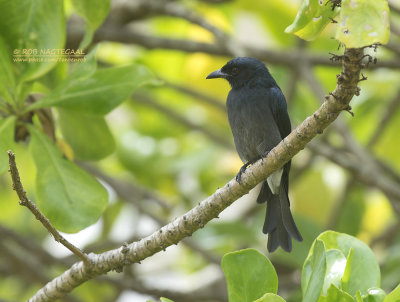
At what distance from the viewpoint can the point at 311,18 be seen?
1760 mm

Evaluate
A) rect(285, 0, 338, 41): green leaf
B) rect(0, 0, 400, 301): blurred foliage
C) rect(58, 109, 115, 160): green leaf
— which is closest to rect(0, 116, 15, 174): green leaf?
rect(58, 109, 115, 160): green leaf

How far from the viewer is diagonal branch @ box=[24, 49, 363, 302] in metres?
1.87

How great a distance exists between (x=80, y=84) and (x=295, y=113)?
255 centimetres

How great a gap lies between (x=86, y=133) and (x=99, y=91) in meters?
0.34

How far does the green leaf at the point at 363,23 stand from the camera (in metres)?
1.57

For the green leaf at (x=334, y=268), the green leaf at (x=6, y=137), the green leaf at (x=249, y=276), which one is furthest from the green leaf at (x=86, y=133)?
the green leaf at (x=334, y=268)

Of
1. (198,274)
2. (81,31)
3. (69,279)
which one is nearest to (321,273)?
(69,279)

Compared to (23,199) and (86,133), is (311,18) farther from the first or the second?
(86,133)

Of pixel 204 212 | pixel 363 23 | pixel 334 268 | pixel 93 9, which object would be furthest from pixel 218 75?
pixel 363 23

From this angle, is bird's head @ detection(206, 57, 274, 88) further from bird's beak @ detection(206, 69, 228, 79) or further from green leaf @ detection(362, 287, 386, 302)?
green leaf @ detection(362, 287, 386, 302)

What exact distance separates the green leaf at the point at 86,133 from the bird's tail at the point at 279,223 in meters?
0.89

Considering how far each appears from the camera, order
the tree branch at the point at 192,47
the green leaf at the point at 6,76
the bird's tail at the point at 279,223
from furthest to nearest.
Answer: the tree branch at the point at 192,47, the bird's tail at the point at 279,223, the green leaf at the point at 6,76

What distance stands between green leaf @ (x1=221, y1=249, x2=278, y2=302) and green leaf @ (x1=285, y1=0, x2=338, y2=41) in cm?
74

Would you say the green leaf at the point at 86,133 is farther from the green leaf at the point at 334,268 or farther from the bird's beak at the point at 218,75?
the green leaf at the point at 334,268
